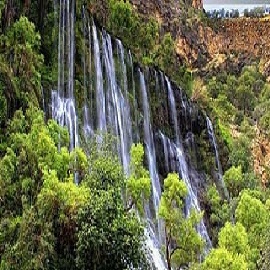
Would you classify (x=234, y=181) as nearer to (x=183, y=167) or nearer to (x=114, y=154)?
(x=183, y=167)

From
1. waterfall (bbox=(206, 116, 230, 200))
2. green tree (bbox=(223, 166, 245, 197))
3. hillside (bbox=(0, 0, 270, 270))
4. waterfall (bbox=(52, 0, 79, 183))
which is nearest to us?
hillside (bbox=(0, 0, 270, 270))

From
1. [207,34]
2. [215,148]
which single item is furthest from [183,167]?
[207,34]

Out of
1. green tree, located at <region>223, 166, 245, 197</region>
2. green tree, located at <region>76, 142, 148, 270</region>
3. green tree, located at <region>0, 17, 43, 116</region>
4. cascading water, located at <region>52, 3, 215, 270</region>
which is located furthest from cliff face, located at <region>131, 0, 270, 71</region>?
green tree, located at <region>76, 142, 148, 270</region>

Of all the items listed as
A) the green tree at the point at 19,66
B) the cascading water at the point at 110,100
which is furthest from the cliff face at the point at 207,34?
the green tree at the point at 19,66

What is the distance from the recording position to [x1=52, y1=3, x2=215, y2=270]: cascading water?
17859 mm

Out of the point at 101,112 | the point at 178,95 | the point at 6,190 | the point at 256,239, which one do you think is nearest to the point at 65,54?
the point at 101,112

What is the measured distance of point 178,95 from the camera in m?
23.8

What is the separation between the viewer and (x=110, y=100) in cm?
1956

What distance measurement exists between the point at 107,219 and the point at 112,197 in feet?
1.25

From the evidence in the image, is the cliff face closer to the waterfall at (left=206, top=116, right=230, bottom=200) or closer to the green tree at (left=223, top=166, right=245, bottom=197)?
the waterfall at (left=206, top=116, right=230, bottom=200)

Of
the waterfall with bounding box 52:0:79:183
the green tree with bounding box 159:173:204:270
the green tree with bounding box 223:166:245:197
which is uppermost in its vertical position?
the waterfall with bounding box 52:0:79:183

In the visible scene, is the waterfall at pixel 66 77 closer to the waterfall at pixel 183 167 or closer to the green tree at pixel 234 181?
the waterfall at pixel 183 167

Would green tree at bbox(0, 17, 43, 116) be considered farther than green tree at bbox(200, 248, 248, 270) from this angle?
Yes

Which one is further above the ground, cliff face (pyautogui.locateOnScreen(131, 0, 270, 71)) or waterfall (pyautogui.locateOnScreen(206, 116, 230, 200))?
cliff face (pyautogui.locateOnScreen(131, 0, 270, 71))
